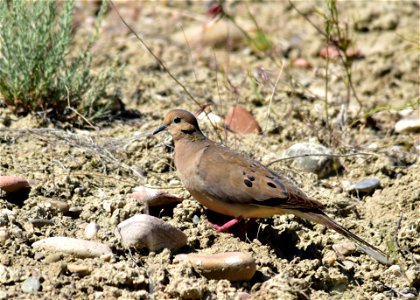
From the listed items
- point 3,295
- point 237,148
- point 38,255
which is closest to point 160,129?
point 237,148

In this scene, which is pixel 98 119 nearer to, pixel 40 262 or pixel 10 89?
pixel 10 89

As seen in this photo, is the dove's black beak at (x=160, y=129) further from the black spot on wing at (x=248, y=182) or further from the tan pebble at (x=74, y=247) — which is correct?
the tan pebble at (x=74, y=247)

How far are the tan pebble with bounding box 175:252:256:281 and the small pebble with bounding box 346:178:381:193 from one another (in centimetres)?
170

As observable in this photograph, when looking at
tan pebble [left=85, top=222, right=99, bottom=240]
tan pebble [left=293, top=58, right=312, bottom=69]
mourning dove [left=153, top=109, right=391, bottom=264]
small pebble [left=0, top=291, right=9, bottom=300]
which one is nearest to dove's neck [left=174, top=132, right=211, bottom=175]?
mourning dove [left=153, top=109, right=391, bottom=264]

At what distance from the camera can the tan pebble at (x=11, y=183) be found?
16.2ft

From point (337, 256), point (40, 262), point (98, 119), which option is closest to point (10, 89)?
point (98, 119)

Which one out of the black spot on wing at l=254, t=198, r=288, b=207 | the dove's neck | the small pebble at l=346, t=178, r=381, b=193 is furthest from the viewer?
the small pebble at l=346, t=178, r=381, b=193

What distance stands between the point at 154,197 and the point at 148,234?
55 cm

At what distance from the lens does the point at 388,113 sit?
7.12 metres

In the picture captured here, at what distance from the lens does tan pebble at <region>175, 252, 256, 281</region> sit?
4.34m

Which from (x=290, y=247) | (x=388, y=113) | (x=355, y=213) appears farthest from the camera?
(x=388, y=113)

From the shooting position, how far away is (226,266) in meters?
4.34

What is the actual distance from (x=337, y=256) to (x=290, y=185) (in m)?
0.50

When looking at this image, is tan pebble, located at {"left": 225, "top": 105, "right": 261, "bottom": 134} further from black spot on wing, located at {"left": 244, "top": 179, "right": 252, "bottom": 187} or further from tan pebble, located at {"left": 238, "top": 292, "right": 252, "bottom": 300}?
tan pebble, located at {"left": 238, "top": 292, "right": 252, "bottom": 300}
